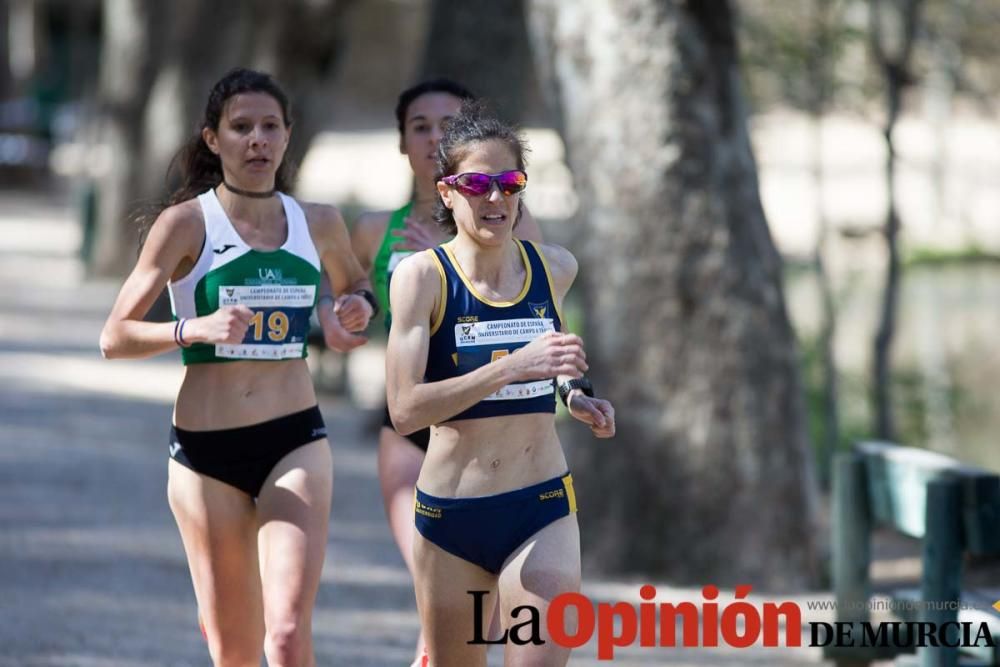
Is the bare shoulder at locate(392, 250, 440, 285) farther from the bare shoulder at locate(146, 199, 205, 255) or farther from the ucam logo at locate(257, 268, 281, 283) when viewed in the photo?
the bare shoulder at locate(146, 199, 205, 255)

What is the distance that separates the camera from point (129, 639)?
7520mm

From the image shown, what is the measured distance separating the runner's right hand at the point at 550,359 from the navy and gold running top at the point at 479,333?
0.79 feet

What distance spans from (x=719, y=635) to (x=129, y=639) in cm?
267

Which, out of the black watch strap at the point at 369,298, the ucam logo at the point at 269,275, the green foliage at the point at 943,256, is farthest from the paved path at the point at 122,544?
the green foliage at the point at 943,256

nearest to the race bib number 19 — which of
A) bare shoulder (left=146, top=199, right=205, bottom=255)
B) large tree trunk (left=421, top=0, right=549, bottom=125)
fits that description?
bare shoulder (left=146, top=199, right=205, bottom=255)

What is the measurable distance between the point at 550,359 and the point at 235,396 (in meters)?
1.46

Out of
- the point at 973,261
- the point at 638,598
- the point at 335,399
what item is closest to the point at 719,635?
the point at 638,598

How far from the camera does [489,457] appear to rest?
4504mm

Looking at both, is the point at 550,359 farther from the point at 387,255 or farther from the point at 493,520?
the point at 387,255

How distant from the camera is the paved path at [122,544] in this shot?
7395 millimetres

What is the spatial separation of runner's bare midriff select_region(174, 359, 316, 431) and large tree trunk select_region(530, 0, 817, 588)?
12.1 ft

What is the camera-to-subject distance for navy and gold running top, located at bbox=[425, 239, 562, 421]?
4.45 metres

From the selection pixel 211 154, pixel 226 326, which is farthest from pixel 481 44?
pixel 226 326

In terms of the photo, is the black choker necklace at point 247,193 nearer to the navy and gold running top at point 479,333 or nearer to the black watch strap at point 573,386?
the navy and gold running top at point 479,333
